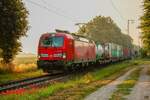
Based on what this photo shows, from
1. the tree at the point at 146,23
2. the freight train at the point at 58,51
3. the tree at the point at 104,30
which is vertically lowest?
the freight train at the point at 58,51

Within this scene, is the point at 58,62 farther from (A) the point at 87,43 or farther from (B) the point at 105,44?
(B) the point at 105,44

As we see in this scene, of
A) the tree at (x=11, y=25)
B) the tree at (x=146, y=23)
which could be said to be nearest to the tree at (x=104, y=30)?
the tree at (x=11, y=25)

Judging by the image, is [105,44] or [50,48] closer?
[50,48]

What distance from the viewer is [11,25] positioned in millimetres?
37969

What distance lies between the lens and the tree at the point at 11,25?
37.7m

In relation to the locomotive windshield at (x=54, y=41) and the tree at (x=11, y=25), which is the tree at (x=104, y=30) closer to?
the tree at (x=11, y=25)

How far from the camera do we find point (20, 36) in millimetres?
39812

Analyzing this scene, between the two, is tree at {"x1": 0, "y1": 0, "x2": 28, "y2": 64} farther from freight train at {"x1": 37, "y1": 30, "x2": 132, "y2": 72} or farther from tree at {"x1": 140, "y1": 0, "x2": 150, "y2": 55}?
tree at {"x1": 140, "y1": 0, "x2": 150, "y2": 55}

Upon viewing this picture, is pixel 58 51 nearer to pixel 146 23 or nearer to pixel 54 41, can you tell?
pixel 54 41

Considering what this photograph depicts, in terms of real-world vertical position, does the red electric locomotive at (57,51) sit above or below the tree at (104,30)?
below

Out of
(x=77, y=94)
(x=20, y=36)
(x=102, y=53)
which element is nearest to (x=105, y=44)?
(x=102, y=53)

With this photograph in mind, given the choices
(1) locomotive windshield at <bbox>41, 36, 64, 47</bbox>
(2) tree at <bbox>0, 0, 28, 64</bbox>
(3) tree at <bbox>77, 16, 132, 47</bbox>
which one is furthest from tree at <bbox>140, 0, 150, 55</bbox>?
(3) tree at <bbox>77, 16, 132, 47</bbox>

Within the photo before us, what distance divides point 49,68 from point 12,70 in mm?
4542

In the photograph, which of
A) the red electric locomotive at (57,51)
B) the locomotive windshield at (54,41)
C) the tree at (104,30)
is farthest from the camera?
the tree at (104,30)
